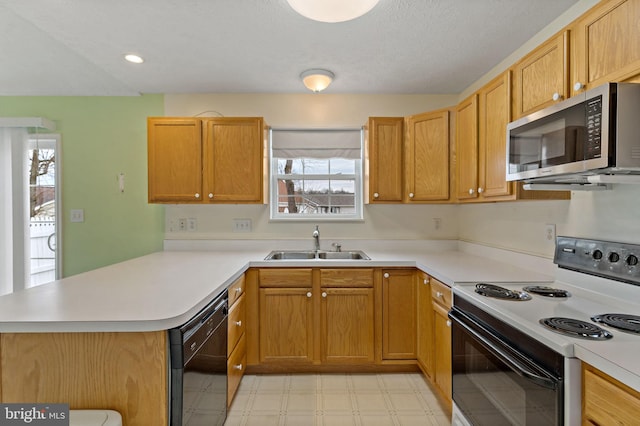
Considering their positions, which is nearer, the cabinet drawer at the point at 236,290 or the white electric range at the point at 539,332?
the white electric range at the point at 539,332

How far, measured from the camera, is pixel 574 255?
5.21 feet

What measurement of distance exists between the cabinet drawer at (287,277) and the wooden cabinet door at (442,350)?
35.9 inches

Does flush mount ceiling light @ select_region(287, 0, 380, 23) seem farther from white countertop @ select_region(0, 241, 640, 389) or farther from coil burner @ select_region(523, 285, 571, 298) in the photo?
coil burner @ select_region(523, 285, 571, 298)

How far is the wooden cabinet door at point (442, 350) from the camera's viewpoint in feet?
6.03

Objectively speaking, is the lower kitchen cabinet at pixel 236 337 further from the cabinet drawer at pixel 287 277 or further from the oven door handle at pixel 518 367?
the oven door handle at pixel 518 367

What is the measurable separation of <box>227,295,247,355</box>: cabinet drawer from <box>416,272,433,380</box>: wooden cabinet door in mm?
1274

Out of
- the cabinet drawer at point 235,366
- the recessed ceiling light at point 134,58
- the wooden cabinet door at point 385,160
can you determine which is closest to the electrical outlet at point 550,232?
the wooden cabinet door at point 385,160

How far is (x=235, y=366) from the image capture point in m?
1.97

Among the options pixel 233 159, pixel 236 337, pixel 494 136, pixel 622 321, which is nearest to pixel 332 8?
pixel 494 136

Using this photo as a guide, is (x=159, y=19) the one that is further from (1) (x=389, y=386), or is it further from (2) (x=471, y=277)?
(1) (x=389, y=386)

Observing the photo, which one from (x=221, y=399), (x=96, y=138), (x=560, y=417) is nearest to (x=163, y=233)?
(x=96, y=138)

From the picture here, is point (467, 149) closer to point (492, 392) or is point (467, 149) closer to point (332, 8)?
point (332, 8)

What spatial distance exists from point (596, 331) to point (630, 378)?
10.9 inches

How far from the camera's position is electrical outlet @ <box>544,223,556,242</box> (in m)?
1.85
